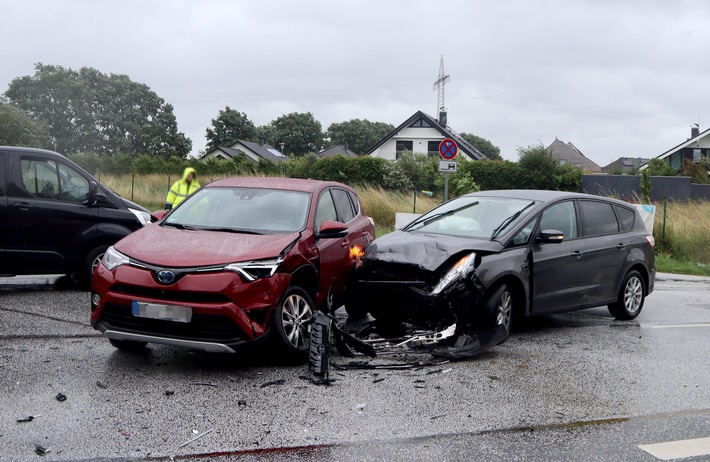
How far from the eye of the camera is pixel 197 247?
6574mm

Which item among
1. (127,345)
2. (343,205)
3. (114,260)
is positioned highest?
(343,205)

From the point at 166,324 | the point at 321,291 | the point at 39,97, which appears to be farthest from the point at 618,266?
the point at 39,97

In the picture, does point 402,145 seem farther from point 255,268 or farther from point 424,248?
point 255,268

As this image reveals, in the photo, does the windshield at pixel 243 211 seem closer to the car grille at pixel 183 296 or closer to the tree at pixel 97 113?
the car grille at pixel 183 296

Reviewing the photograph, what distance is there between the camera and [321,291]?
7.62 metres

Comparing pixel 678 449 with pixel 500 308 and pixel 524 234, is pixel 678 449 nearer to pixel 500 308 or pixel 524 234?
pixel 500 308

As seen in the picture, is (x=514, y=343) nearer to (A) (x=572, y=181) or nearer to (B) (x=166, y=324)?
(B) (x=166, y=324)

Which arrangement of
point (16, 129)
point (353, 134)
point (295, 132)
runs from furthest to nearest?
point (353, 134), point (295, 132), point (16, 129)

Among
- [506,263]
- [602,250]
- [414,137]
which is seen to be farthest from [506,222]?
[414,137]

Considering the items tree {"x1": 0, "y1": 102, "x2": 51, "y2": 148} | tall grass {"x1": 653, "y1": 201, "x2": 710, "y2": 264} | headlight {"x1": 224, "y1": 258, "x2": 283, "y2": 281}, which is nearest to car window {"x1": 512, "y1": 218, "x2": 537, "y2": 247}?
headlight {"x1": 224, "y1": 258, "x2": 283, "y2": 281}

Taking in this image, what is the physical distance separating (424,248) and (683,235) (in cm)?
1541

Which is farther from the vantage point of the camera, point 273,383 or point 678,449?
point 273,383

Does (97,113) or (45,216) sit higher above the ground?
(97,113)

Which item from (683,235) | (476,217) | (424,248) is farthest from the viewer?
(683,235)
